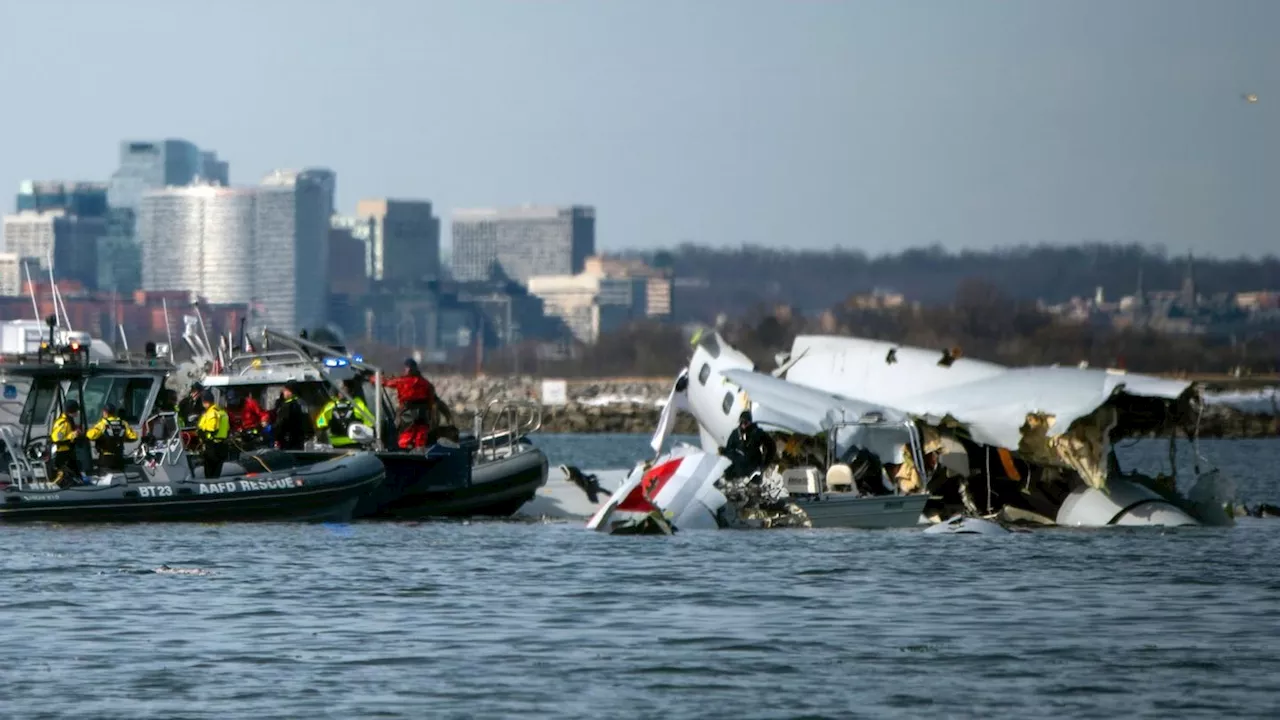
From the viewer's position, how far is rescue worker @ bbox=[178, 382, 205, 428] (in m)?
35.9

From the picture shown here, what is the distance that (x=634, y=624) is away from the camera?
73.7ft

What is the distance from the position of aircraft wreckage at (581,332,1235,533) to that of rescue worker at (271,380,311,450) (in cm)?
465

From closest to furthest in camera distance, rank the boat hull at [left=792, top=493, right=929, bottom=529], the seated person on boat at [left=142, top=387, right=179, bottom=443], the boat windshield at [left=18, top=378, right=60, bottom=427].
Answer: the boat hull at [left=792, top=493, right=929, bottom=529] → the boat windshield at [left=18, top=378, right=60, bottom=427] → the seated person on boat at [left=142, top=387, right=179, bottom=443]

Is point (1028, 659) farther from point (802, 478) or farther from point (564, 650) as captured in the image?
point (802, 478)

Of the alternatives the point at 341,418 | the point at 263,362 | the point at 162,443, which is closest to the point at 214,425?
the point at 162,443

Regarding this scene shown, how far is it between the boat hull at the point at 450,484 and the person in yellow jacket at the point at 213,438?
1.67 meters

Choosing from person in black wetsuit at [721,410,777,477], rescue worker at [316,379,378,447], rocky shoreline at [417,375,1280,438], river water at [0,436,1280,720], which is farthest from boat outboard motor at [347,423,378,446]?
rocky shoreline at [417,375,1280,438]

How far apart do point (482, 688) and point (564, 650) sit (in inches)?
90.8

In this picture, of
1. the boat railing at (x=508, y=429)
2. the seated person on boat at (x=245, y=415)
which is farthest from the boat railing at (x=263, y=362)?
the boat railing at (x=508, y=429)

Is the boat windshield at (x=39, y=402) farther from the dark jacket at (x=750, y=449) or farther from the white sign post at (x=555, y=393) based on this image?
the white sign post at (x=555, y=393)

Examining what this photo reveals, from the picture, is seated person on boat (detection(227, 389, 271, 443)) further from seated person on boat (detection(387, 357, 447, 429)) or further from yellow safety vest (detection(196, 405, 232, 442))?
yellow safety vest (detection(196, 405, 232, 442))

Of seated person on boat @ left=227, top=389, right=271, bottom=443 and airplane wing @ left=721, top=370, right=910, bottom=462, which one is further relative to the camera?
seated person on boat @ left=227, top=389, right=271, bottom=443

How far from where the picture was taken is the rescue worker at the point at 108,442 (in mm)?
32312

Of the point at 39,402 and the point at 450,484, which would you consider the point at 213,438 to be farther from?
the point at 450,484
